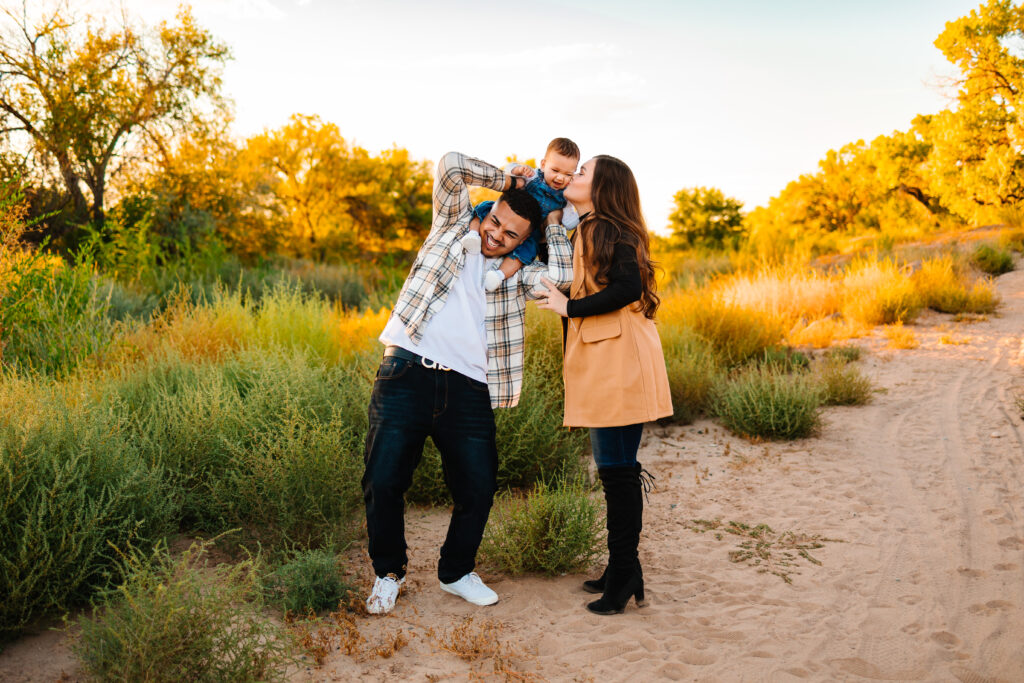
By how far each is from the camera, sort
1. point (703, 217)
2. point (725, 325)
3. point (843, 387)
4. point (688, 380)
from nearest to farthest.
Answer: point (688, 380)
point (843, 387)
point (725, 325)
point (703, 217)

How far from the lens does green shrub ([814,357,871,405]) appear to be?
24.2ft

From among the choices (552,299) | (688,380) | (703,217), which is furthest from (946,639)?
(703,217)

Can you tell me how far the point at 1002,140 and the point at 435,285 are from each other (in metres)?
18.1

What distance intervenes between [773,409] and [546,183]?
162 inches

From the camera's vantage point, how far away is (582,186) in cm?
305

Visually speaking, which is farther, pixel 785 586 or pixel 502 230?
pixel 785 586

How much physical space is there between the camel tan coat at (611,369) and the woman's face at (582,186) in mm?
168

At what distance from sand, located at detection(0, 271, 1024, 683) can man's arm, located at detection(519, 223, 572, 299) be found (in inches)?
61.3

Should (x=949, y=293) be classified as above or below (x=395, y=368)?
below

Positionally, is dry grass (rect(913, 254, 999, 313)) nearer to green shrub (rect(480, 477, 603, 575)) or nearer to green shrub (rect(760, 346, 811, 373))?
green shrub (rect(760, 346, 811, 373))

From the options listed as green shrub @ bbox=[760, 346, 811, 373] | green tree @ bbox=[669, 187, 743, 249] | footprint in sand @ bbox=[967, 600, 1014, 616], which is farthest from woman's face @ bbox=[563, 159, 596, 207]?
green tree @ bbox=[669, 187, 743, 249]

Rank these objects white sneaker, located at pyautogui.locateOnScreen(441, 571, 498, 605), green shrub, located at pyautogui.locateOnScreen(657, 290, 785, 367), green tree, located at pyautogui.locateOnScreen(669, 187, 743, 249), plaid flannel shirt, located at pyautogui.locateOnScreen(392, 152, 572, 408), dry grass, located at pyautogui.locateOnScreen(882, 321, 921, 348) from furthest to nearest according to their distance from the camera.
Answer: green tree, located at pyautogui.locateOnScreen(669, 187, 743, 249) < dry grass, located at pyautogui.locateOnScreen(882, 321, 921, 348) < green shrub, located at pyautogui.locateOnScreen(657, 290, 785, 367) < white sneaker, located at pyautogui.locateOnScreen(441, 571, 498, 605) < plaid flannel shirt, located at pyautogui.locateOnScreen(392, 152, 572, 408)

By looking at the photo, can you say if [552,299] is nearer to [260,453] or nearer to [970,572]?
[260,453]

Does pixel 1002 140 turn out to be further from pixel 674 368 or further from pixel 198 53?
pixel 198 53
